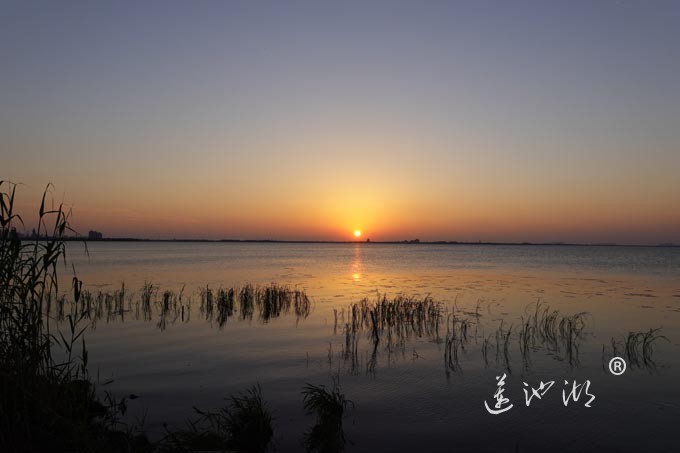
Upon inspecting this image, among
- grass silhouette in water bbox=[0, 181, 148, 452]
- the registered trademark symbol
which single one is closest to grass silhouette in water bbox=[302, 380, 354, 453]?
grass silhouette in water bbox=[0, 181, 148, 452]

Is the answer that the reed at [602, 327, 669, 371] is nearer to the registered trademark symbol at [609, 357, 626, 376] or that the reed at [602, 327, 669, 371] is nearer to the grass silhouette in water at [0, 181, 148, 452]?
the registered trademark symbol at [609, 357, 626, 376]

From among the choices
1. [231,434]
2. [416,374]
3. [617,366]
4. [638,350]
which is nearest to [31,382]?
[231,434]

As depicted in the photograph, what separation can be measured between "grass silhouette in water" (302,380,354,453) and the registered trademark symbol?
9080 millimetres

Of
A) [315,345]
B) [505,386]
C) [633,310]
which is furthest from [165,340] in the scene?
[633,310]

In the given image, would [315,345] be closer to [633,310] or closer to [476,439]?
[476,439]

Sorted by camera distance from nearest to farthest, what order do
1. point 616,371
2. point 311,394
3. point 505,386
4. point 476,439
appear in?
point 476,439, point 311,394, point 505,386, point 616,371

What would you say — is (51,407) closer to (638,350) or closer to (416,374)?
(416,374)

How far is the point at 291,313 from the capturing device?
27.1 meters

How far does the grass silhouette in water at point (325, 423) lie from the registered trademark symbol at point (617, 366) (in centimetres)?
908

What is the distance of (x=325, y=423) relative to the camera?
402 inches

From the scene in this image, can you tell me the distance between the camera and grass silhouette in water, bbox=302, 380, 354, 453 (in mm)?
9516

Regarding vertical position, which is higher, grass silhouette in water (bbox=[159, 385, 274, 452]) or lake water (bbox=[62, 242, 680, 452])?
grass silhouette in water (bbox=[159, 385, 274, 452])

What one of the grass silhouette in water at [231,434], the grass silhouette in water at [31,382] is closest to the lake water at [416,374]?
the grass silhouette in water at [231,434]

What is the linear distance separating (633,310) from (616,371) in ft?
49.5
